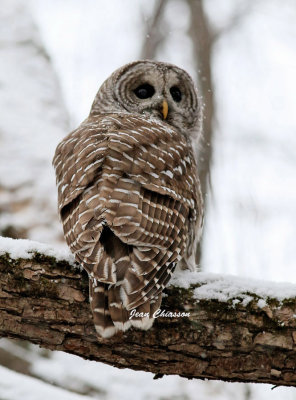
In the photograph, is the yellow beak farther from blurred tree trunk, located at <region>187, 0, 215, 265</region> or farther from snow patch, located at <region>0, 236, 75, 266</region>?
snow patch, located at <region>0, 236, 75, 266</region>

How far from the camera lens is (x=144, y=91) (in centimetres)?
492

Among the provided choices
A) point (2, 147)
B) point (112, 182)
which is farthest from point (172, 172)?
point (2, 147)

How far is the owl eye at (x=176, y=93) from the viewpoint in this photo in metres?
5.00

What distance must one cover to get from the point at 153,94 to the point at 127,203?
7.58 ft

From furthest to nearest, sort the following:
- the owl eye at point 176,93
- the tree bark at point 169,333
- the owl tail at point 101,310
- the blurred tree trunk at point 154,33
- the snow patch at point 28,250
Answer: the blurred tree trunk at point 154,33, the owl eye at point 176,93, the snow patch at point 28,250, the tree bark at point 169,333, the owl tail at point 101,310

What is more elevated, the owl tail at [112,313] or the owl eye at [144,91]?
the owl eye at [144,91]

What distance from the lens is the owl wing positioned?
2.61 metres

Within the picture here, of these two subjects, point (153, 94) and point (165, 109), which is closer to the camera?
point (165, 109)

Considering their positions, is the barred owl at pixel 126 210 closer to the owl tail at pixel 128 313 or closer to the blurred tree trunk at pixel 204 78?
the owl tail at pixel 128 313

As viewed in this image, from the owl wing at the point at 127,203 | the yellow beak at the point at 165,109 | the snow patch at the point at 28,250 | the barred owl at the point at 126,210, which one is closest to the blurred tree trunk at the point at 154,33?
the yellow beak at the point at 165,109

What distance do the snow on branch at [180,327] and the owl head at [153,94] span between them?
2.27 m

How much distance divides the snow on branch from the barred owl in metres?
0.15

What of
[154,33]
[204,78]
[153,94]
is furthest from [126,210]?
[154,33]

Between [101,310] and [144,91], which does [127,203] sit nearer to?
[101,310]
